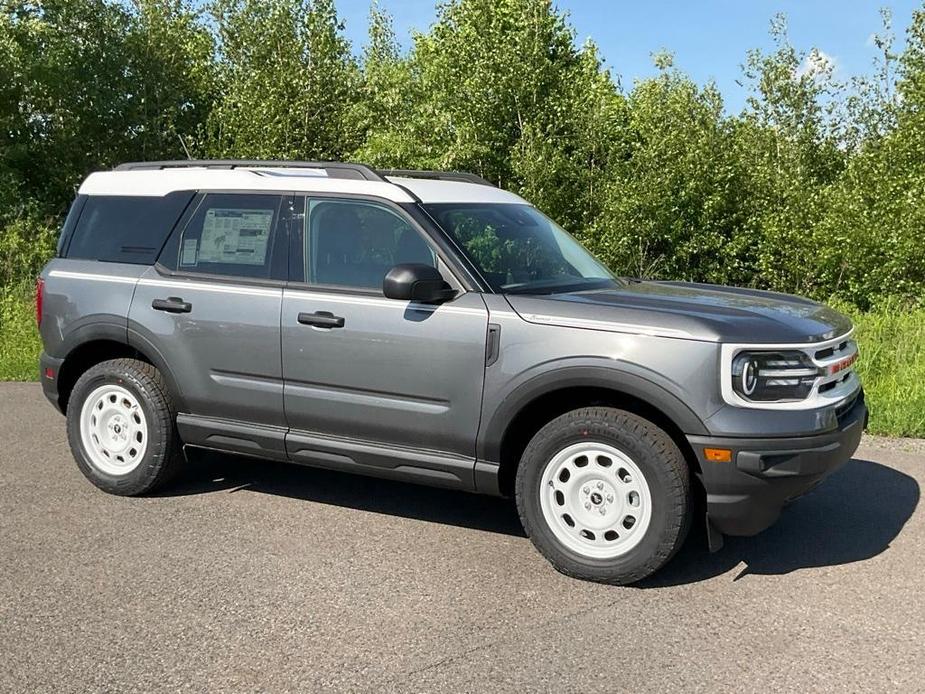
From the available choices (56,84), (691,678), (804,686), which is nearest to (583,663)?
(691,678)

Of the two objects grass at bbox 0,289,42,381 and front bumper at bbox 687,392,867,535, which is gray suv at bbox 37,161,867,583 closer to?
front bumper at bbox 687,392,867,535

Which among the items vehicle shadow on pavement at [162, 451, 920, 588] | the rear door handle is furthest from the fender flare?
the rear door handle

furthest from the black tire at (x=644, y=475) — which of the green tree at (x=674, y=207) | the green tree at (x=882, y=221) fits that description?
the green tree at (x=674, y=207)

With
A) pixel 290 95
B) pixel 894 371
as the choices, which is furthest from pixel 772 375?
pixel 290 95

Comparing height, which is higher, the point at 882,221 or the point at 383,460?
the point at 882,221

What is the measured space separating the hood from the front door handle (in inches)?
36.3

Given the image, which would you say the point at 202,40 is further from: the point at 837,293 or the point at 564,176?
the point at 837,293

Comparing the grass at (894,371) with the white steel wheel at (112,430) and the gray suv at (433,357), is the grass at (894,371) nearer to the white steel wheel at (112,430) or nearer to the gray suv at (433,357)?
the gray suv at (433,357)

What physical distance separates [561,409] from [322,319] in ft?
4.35

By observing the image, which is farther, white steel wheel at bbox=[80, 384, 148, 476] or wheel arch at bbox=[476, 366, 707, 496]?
white steel wheel at bbox=[80, 384, 148, 476]

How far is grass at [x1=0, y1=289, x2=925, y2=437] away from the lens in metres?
7.59

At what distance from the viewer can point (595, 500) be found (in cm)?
450

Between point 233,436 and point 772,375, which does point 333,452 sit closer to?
point 233,436

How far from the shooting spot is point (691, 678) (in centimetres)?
353
